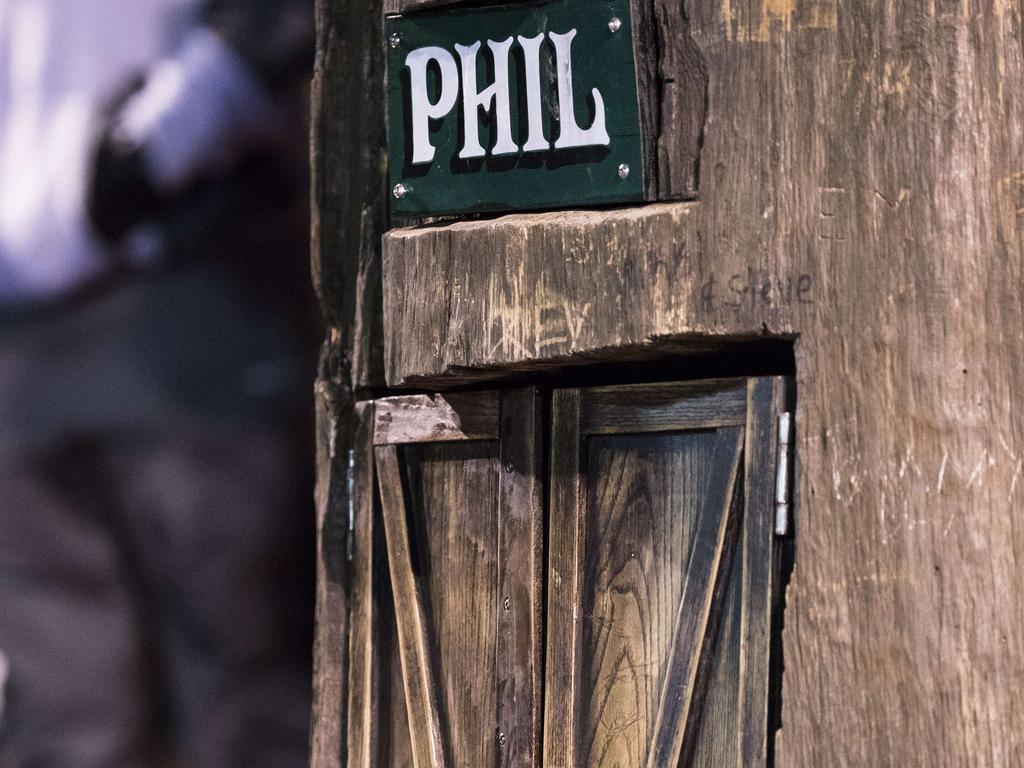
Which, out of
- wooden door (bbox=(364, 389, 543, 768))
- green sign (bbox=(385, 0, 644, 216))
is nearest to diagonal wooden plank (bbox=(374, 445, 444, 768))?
wooden door (bbox=(364, 389, 543, 768))

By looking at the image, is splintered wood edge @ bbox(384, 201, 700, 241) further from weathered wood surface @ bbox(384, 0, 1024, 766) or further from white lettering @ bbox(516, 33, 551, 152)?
white lettering @ bbox(516, 33, 551, 152)

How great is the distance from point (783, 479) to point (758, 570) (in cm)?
15

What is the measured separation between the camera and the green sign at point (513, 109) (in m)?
2.23

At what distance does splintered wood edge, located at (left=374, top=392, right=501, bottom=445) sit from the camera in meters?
2.45

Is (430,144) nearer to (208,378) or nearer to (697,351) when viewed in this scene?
(697,351)

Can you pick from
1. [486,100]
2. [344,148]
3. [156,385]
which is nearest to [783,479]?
[486,100]

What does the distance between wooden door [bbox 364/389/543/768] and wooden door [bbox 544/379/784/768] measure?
6 cm

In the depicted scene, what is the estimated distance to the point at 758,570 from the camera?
2084 mm

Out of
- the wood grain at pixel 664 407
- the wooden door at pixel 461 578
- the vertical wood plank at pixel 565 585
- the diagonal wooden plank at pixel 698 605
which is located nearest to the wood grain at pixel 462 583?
the wooden door at pixel 461 578

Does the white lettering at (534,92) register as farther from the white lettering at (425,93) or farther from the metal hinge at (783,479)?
the metal hinge at (783,479)

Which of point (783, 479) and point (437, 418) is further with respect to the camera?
point (437, 418)

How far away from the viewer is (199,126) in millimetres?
3426

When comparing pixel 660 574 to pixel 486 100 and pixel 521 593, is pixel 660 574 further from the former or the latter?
pixel 486 100

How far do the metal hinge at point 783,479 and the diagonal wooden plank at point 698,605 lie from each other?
80mm
